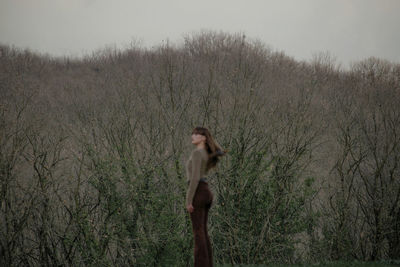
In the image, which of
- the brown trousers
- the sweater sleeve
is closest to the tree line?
the brown trousers

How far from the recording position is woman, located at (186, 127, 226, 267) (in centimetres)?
633

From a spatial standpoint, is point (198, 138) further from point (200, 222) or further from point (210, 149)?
point (200, 222)

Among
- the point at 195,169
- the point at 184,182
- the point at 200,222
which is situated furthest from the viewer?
the point at 184,182

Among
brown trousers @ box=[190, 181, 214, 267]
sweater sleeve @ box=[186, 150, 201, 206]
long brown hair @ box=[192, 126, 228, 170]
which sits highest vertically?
long brown hair @ box=[192, 126, 228, 170]

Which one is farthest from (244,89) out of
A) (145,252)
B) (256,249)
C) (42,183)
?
(42,183)

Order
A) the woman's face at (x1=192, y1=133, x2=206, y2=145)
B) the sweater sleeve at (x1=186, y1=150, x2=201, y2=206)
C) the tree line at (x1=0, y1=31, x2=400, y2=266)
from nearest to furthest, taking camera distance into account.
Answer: the sweater sleeve at (x1=186, y1=150, x2=201, y2=206), the woman's face at (x1=192, y1=133, x2=206, y2=145), the tree line at (x1=0, y1=31, x2=400, y2=266)

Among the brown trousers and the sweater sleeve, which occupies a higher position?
the sweater sleeve

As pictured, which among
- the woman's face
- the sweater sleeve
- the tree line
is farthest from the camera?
the tree line

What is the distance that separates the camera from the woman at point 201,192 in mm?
6328

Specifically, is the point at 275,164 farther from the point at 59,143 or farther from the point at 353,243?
the point at 59,143

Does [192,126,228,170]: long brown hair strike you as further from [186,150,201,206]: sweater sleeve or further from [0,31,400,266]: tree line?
[0,31,400,266]: tree line

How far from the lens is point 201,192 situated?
6.38 metres

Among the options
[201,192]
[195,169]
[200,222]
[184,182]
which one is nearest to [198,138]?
[195,169]

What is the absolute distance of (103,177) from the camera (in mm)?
12742
